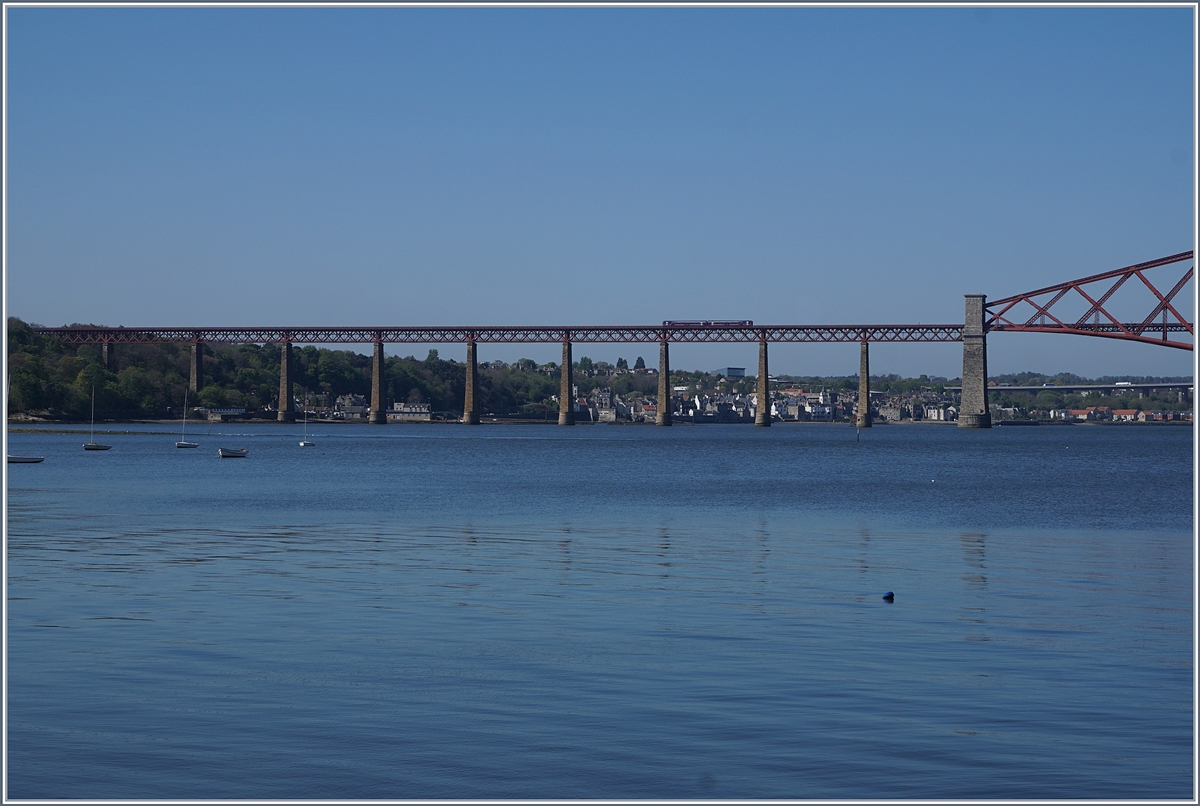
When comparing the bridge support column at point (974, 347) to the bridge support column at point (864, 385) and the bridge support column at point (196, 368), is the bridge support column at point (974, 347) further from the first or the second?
the bridge support column at point (196, 368)

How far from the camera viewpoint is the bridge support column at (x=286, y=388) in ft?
573

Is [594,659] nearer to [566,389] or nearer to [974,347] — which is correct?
[974,347]

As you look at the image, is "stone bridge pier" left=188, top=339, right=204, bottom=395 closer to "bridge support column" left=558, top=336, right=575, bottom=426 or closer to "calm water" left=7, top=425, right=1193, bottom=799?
"bridge support column" left=558, top=336, right=575, bottom=426

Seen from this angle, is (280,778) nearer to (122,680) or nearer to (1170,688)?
(122,680)

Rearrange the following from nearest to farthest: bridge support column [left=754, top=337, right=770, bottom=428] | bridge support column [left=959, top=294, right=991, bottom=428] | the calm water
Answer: the calm water
bridge support column [left=959, top=294, right=991, bottom=428]
bridge support column [left=754, top=337, right=770, bottom=428]

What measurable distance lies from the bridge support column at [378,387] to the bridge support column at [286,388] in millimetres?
10801

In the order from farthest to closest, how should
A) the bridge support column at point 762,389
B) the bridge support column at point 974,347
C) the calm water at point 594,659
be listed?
the bridge support column at point 762,389, the bridge support column at point 974,347, the calm water at point 594,659

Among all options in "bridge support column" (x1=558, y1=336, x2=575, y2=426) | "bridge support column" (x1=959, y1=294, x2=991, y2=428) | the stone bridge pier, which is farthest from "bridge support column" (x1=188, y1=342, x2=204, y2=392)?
"bridge support column" (x1=959, y1=294, x2=991, y2=428)

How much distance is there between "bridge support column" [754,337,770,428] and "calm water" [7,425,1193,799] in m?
138

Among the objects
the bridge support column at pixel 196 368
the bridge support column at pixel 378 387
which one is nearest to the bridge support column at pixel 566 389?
the bridge support column at pixel 378 387

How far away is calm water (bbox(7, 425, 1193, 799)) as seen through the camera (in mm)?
11039

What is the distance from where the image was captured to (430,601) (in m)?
20.4

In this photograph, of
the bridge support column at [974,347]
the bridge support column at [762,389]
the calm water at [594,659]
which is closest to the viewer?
the calm water at [594,659]

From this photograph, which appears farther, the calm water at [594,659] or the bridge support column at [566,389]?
the bridge support column at [566,389]
